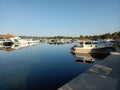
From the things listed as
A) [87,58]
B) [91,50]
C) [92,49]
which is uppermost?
[92,49]

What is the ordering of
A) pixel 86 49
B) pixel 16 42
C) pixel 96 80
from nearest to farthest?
pixel 96 80 → pixel 86 49 → pixel 16 42

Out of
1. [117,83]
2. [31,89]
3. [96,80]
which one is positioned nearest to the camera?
[117,83]

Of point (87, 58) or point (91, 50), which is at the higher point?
point (91, 50)

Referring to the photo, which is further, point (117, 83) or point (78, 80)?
point (78, 80)

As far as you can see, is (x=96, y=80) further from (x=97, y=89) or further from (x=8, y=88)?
(x=8, y=88)

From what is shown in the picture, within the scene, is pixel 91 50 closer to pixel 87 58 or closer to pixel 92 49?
pixel 92 49

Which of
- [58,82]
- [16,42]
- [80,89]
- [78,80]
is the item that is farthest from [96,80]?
[16,42]

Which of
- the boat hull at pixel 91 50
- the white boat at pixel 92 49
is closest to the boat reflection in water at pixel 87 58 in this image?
the boat hull at pixel 91 50

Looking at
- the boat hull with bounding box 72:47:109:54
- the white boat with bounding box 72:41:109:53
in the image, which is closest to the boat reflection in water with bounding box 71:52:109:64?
the boat hull with bounding box 72:47:109:54

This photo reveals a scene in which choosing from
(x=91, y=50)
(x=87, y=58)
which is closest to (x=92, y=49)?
(x=91, y=50)

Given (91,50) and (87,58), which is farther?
(91,50)

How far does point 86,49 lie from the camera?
87.3 feet

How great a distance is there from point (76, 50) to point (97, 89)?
70.5 feet

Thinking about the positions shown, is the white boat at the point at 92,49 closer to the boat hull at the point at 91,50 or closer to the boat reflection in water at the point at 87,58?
the boat hull at the point at 91,50
